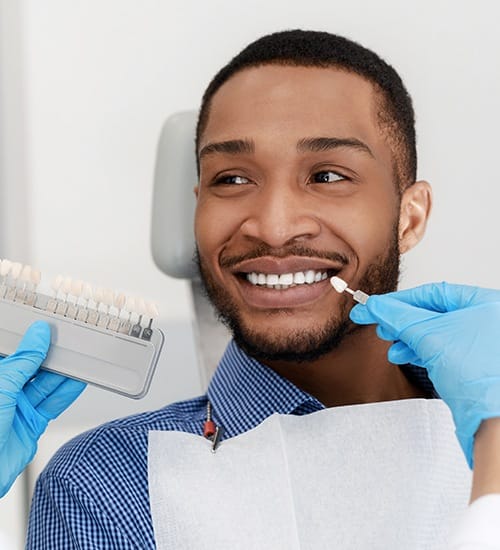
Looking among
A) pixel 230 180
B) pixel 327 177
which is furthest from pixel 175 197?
pixel 327 177

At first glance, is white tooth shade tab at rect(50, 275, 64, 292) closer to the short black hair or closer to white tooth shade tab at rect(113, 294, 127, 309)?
white tooth shade tab at rect(113, 294, 127, 309)

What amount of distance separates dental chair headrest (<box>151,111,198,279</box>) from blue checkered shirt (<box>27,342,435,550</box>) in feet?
0.98

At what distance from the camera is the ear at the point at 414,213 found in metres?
1.54

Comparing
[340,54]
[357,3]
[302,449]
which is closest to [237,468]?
[302,449]

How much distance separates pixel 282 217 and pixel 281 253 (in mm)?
57

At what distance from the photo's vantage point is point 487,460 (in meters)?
1.00

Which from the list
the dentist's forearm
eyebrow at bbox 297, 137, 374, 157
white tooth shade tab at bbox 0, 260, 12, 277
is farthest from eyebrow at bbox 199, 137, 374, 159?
the dentist's forearm

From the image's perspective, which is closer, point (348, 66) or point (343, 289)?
point (343, 289)

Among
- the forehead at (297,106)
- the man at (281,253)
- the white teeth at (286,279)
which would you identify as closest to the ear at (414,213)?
the man at (281,253)

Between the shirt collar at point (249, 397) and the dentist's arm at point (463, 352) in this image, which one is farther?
the shirt collar at point (249, 397)

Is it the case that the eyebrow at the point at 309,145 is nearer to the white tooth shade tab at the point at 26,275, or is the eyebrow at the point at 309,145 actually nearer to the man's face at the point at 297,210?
the man's face at the point at 297,210

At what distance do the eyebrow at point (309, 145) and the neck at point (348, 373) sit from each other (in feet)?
0.99

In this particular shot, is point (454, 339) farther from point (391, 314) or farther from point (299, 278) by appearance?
point (299, 278)

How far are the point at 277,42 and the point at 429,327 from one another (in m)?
0.59
